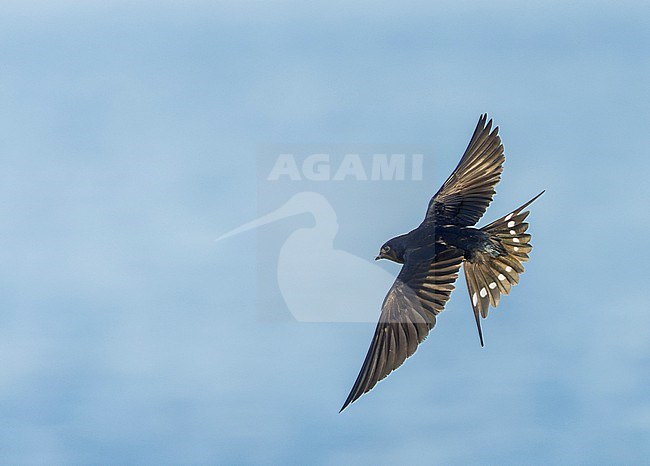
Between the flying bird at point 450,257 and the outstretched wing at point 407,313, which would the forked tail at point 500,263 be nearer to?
the flying bird at point 450,257

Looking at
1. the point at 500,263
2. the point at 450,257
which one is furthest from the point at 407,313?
the point at 500,263

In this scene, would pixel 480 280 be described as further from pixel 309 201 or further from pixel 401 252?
pixel 309 201

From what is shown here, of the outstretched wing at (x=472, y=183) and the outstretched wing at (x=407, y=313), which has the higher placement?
the outstretched wing at (x=472, y=183)

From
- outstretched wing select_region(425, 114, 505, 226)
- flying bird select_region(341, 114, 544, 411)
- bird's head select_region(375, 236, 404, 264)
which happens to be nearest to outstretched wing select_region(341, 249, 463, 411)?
flying bird select_region(341, 114, 544, 411)

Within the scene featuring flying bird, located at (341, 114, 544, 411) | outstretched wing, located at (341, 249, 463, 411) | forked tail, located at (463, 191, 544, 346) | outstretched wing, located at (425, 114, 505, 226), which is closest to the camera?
outstretched wing, located at (341, 249, 463, 411)

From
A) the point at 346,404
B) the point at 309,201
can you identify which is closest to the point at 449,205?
the point at 309,201

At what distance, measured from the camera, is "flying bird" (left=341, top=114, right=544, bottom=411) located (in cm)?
1529

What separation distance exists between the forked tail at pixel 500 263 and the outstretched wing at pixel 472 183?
700 mm

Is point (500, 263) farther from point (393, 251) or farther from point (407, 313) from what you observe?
point (407, 313)

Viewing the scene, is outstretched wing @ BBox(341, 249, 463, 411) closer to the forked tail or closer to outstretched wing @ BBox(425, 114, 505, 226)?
the forked tail

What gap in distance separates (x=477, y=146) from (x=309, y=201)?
→ 255 cm

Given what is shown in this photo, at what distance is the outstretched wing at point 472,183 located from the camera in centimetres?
1722

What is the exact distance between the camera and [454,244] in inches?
651

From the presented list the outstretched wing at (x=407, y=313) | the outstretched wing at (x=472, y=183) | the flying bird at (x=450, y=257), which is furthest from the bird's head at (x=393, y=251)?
the outstretched wing at (x=472, y=183)
